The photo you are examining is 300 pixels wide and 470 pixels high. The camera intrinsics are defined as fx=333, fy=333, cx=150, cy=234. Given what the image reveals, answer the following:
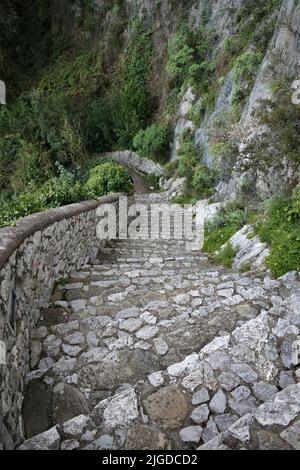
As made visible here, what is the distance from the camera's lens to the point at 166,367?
9.68 ft

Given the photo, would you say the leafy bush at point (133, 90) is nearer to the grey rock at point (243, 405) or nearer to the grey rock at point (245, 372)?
the grey rock at point (245, 372)

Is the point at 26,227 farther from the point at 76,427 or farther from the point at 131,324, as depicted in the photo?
the point at 76,427

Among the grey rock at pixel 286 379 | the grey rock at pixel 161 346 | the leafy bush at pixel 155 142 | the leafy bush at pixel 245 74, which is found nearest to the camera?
the grey rock at pixel 286 379

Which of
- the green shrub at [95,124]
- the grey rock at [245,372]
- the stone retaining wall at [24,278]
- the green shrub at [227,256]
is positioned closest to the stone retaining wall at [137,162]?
the green shrub at [95,124]

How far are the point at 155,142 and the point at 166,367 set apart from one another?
49.0 feet

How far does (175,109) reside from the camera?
683 inches

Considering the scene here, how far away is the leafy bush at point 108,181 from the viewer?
949 cm

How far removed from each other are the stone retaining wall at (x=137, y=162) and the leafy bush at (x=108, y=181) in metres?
6.03

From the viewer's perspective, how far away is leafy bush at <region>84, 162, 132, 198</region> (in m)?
9.49

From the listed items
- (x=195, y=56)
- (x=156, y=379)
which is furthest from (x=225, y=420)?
(x=195, y=56)

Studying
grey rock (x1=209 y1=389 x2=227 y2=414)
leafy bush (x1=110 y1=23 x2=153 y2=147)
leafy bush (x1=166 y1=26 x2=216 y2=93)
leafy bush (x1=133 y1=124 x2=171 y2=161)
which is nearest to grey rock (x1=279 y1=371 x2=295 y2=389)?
grey rock (x1=209 y1=389 x2=227 y2=414)

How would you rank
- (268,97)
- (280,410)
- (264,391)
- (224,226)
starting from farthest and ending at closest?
(268,97) < (224,226) < (264,391) < (280,410)

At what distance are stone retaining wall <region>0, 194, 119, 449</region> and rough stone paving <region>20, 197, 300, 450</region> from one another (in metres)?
0.18

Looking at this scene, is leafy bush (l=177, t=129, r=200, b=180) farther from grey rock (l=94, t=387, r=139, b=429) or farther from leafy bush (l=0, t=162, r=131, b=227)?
grey rock (l=94, t=387, r=139, b=429)
